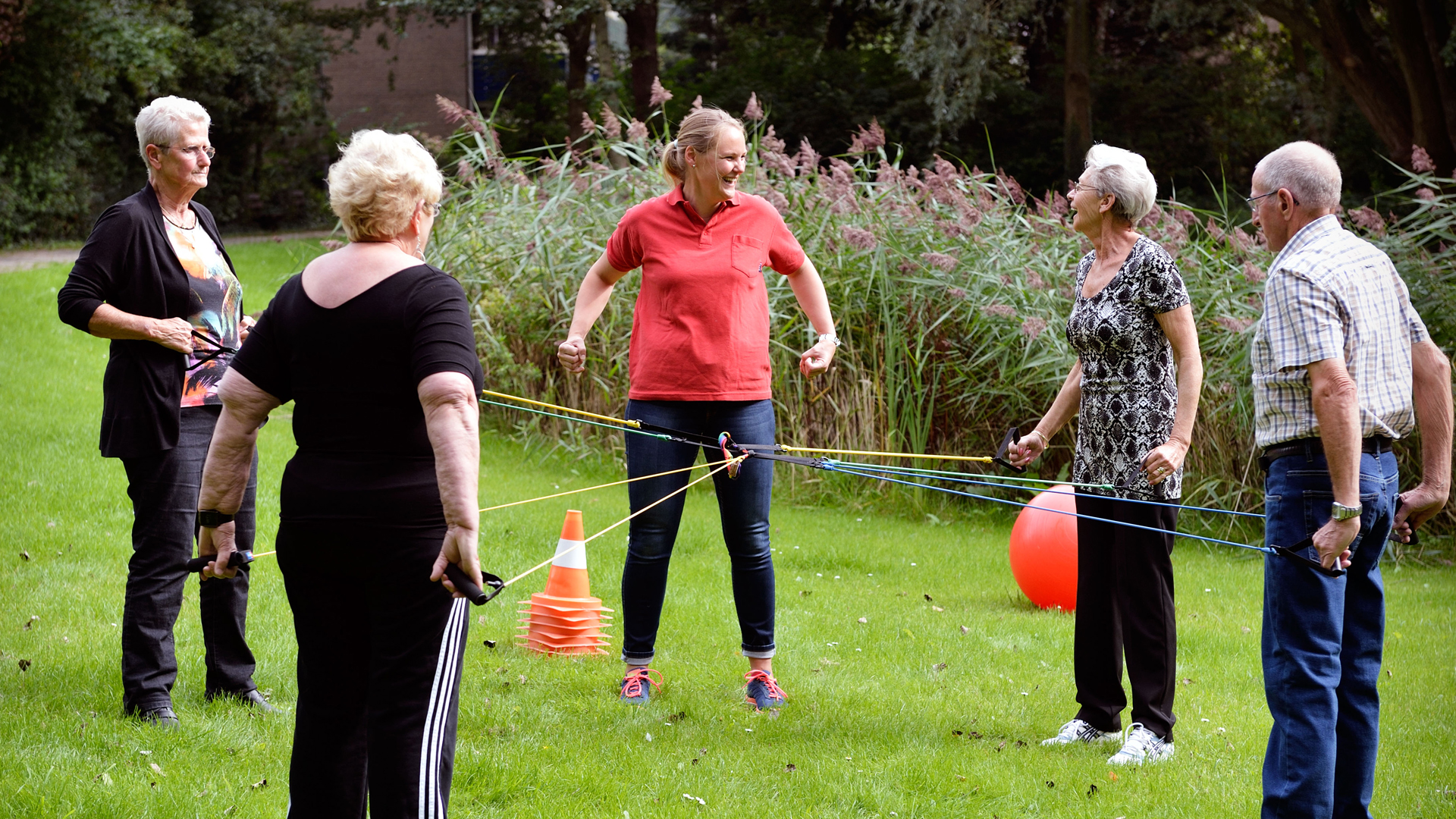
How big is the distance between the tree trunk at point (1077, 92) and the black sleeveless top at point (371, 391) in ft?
57.0

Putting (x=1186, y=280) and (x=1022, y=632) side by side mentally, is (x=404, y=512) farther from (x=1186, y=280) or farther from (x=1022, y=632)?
(x=1186, y=280)

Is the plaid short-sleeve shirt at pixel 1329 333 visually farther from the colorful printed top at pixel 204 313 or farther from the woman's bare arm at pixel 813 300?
the colorful printed top at pixel 204 313

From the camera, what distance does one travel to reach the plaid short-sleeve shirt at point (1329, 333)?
2.96 m

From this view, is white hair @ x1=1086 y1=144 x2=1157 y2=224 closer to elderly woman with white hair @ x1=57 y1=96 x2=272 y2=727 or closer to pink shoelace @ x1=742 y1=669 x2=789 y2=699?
pink shoelace @ x1=742 y1=669 x2=789 y2=699

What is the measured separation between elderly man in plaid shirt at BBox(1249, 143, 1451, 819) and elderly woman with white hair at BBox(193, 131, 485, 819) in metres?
1.91

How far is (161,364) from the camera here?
3.87 m

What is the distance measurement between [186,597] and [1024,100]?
1854cm

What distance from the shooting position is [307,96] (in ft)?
82.8

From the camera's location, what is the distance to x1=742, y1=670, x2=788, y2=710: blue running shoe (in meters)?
4.39

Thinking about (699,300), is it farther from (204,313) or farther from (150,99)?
(150,99)

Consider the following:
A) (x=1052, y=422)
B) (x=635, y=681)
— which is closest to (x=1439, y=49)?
(x=1052, y=422)

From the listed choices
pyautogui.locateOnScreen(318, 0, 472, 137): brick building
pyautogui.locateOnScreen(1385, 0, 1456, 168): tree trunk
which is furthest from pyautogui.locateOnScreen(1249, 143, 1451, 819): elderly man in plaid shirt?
pyautogui.locateOnScreen(318, 0, 472, 137): brick building

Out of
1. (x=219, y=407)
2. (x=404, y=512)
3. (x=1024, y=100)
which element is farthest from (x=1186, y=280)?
(x=1024, y=100)

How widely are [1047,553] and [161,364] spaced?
12.3 feet
